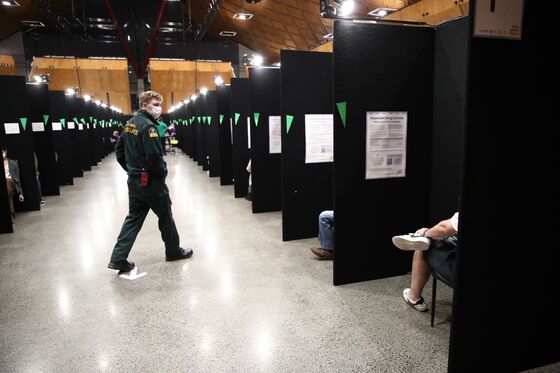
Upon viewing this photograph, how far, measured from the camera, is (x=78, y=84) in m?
20.9

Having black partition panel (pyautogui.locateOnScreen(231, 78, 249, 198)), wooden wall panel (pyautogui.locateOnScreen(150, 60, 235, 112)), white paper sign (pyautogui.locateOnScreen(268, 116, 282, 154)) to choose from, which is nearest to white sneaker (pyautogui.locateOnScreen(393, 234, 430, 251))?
white paper sign (pyautogui.locateOnScreen(268, 116, 282, 154))

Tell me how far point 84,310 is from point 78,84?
21.6 m

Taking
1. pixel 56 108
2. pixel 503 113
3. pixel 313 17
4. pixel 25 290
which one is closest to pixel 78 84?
pixel 56 108

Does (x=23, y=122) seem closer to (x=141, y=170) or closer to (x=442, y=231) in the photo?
(x=141, y=170)

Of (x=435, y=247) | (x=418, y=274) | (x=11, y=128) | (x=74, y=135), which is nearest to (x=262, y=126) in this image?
(x=418, y=274)

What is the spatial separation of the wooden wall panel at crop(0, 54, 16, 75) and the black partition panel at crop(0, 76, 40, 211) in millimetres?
17366

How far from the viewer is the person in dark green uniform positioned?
11.3 ft

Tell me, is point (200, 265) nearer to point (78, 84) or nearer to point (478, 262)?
point (478, 262)

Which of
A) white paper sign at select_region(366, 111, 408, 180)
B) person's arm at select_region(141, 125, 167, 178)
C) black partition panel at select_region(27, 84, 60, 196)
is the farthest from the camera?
black partition panel at select_region(27, 84, 60, 196)

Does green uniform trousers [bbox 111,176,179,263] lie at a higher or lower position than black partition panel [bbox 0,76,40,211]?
lower

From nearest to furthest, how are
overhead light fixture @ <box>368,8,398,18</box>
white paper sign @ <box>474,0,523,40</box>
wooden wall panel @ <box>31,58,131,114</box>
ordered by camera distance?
white paper sign @ <box>474,0,523,40</box>, overhead light fixture @ <box>368,8,398,18</box>, wooden wall panel @ <box>31,58,131,114</box>

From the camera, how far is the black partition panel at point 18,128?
5.95 meters

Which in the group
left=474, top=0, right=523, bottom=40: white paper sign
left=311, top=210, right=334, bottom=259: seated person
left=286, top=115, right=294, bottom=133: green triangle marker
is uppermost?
left=474, top=0, right=523, bottom=40: white paper sign

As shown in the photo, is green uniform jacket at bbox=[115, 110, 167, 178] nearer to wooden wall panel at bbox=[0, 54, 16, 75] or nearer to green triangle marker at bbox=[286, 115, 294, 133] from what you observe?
green triangle marker at bbox=[286, 115, 294, 133]
